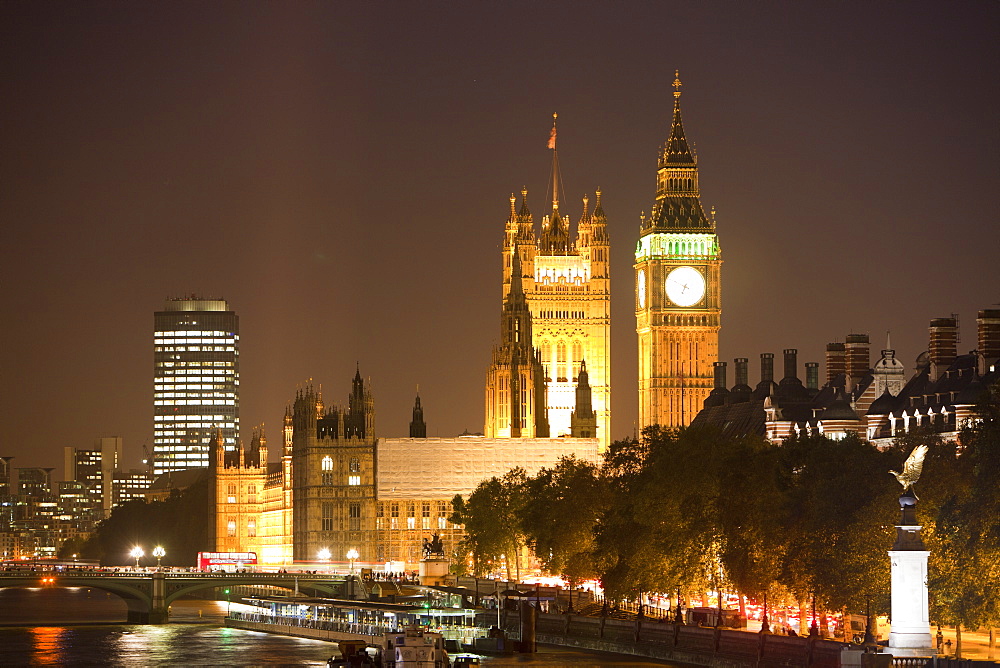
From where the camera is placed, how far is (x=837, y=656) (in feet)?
299

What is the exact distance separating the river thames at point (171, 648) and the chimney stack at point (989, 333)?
115ft

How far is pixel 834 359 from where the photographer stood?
182000 millimetres

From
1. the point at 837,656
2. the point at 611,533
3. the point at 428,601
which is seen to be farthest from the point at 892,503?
the point at 428,601

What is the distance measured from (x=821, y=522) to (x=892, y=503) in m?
4.64

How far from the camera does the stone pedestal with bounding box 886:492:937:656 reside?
8212 centimetres

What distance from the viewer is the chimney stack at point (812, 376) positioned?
631ft

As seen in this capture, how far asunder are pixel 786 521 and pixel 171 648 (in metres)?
48.6

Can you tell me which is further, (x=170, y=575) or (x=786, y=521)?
(x=170, y=575)

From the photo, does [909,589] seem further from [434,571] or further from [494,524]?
[434,571]

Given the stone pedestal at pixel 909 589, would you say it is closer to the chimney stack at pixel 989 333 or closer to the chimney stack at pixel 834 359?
the chimney stack at pixel 989 333

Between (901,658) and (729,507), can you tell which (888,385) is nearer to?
(729,507)

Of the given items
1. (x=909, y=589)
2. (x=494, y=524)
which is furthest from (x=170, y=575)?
(x=909, y=589)

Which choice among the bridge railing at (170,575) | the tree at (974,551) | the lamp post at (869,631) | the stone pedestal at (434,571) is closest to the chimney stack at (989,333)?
the lamp post at (869,631)

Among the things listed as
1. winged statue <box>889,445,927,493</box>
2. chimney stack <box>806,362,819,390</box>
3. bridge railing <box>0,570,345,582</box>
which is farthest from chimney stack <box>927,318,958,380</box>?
winged statue <box>889,445,927,493</box>
